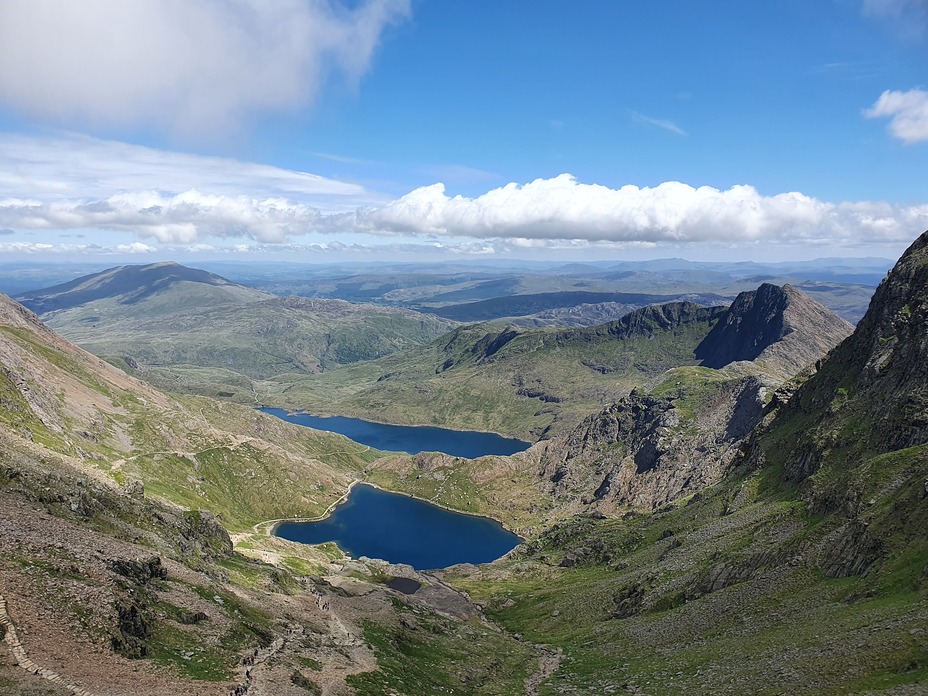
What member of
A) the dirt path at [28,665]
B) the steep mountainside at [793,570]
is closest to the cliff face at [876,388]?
the steep mountainside at [793,570]

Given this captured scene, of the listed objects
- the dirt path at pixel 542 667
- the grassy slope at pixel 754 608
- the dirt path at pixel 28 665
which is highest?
the dirt path at pixel 28 665

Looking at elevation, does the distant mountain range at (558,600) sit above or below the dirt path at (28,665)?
below

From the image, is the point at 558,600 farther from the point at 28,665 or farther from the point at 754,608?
the point at 28,665

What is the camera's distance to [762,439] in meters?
198

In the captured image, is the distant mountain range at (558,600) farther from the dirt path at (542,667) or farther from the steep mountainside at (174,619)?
the dirt path at (542,667)

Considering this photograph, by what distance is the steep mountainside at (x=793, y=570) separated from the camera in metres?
64.2

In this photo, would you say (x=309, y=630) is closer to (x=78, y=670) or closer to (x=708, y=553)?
(x=78, y=670)

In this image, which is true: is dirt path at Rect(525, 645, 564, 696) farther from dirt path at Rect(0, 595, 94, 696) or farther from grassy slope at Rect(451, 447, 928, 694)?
dirt path at Rect(0, 595, 94, 696)

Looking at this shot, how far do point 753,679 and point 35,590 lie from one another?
73023mm

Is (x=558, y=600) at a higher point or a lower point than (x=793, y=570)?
lower

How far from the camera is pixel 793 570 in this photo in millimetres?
93000

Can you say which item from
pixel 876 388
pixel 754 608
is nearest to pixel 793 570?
pixel 754 608

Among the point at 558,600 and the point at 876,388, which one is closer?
the point at 558,600

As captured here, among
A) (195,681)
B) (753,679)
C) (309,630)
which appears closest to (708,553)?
(753,679)
